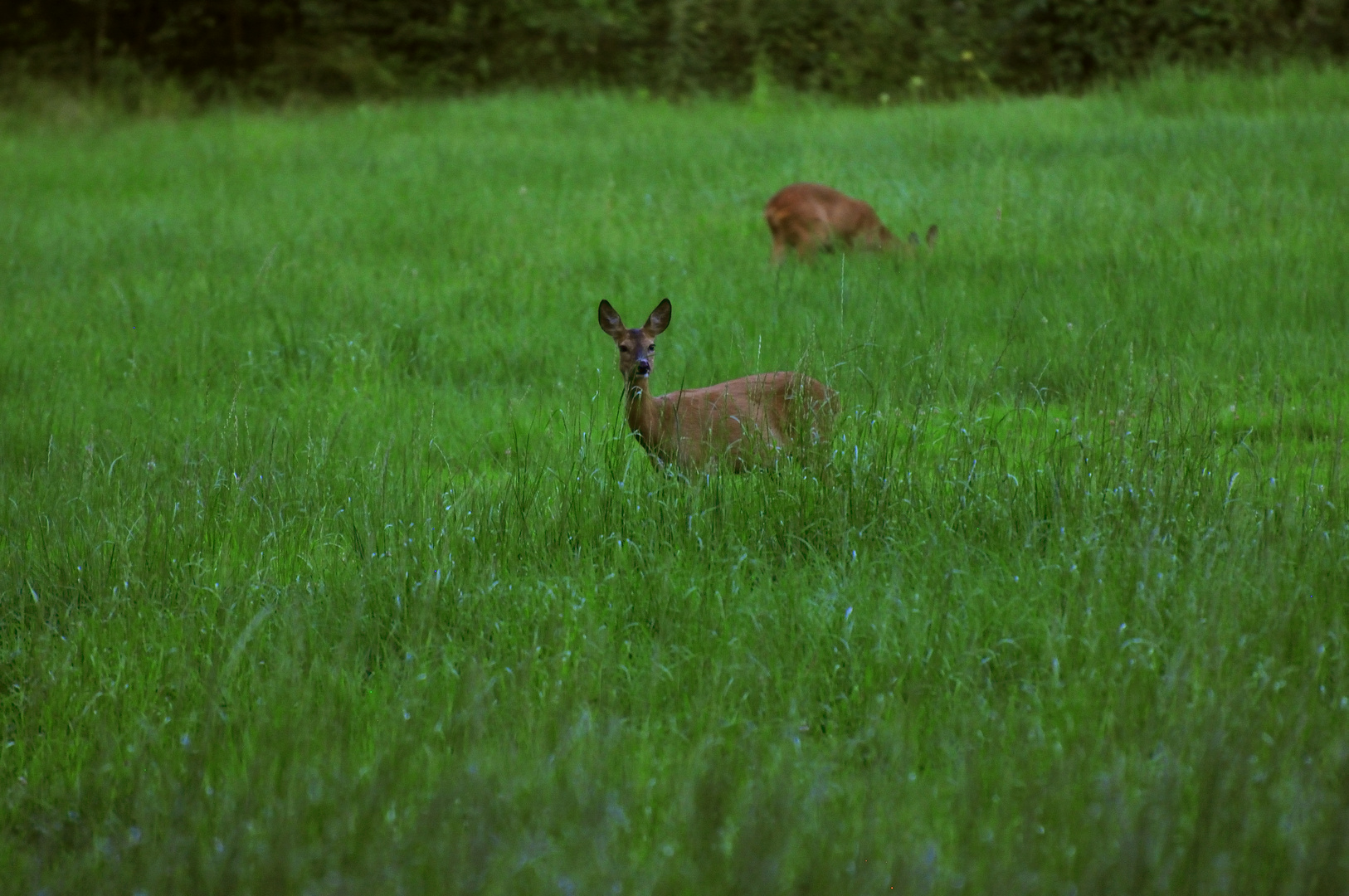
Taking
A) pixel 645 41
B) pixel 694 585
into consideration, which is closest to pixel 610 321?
pixel 694 585

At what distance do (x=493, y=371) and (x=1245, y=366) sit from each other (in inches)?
145

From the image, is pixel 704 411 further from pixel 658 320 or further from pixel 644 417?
pixel 658 320

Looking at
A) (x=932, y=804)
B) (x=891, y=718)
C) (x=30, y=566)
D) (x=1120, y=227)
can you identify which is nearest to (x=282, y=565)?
(x=30, y=566)

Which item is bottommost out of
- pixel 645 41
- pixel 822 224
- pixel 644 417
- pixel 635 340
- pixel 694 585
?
pixel 694 585

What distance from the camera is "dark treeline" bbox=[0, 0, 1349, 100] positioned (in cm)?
1777

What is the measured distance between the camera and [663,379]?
6.67m

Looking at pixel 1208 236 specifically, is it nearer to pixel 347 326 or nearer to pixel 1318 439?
pixel 1318 439

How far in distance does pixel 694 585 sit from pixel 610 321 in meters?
1.87

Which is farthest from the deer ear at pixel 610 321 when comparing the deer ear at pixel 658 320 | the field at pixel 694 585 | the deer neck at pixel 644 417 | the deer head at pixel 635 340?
the field at pixel 694 585

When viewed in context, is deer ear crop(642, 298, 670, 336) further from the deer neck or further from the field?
the field

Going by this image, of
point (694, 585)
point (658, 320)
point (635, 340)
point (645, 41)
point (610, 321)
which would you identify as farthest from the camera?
point (645, 41)

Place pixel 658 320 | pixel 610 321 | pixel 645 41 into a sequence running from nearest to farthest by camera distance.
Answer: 1. pixel 658 320
2. pixel 610 321
3. pixel 645 41

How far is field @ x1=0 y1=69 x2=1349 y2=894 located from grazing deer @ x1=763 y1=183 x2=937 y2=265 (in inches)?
13.4

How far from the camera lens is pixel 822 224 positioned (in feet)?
29.5
